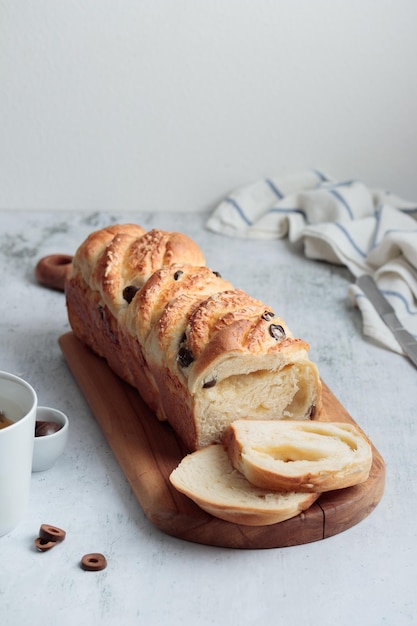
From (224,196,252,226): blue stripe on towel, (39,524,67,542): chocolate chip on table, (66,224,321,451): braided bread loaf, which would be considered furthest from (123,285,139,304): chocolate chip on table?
(224,196,252,226): blue stripe on towel

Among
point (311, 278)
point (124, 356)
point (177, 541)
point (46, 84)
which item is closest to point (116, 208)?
point (46, 84)

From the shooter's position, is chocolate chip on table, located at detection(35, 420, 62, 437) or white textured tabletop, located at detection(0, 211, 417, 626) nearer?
white textured tabletop, located at detection(0, 211, 417, 626)

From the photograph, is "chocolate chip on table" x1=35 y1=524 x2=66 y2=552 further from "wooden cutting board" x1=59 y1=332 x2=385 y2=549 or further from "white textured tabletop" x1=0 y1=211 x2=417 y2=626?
"wooden cutting board" x1=59 y1=332 x2=385 y2=549

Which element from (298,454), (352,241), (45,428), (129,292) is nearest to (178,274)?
(129,292)

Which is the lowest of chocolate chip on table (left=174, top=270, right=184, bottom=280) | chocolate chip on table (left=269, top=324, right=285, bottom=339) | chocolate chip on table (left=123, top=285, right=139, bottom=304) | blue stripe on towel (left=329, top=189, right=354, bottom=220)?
blue stripe on towel (left=329, top=189, right=354, bottom=220)

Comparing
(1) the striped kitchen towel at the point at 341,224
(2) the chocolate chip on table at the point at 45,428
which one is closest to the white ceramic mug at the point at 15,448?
(2) the chocolate chip on table at the point at 45,428
